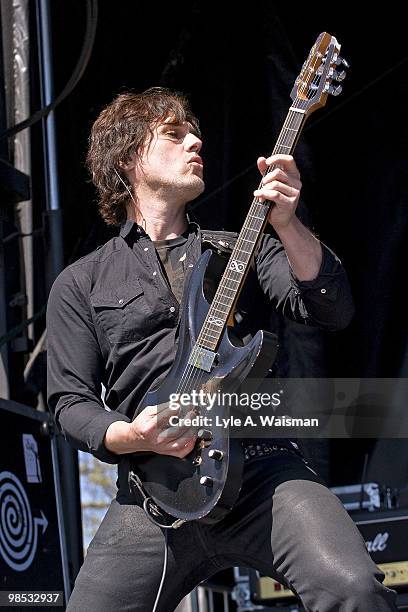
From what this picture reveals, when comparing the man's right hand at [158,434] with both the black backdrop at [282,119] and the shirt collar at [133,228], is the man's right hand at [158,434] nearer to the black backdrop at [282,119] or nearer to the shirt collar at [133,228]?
the shirt collar at [133,228]

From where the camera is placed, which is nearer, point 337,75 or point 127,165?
point 337,75

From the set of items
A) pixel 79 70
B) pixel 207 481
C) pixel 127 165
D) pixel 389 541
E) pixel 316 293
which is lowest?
pixel 389 541

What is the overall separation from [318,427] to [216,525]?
1.73 m

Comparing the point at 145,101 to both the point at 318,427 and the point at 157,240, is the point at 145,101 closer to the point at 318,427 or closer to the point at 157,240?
the point at 157,240

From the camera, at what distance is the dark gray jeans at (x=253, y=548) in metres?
2.35

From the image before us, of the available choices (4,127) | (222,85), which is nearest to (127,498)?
(4,127)

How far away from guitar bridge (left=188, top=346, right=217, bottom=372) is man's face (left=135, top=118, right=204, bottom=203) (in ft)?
1.96

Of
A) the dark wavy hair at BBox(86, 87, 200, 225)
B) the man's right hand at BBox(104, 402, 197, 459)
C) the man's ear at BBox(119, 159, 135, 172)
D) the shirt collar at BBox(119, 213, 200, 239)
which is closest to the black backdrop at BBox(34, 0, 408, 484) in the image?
the dark wavy hair at BBox(86, 87, 200, 225)

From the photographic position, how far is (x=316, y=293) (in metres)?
2.64

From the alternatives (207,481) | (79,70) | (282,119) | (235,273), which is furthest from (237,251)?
(282,119)

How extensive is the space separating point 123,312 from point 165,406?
1.27 feet

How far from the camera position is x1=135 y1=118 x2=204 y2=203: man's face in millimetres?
3090

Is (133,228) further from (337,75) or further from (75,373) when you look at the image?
(337,75)

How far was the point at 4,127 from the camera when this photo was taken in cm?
418
